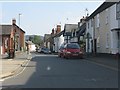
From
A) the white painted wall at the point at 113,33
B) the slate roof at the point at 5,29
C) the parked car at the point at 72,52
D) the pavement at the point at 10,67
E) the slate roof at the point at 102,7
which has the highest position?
the slate roof at the point at 102,7

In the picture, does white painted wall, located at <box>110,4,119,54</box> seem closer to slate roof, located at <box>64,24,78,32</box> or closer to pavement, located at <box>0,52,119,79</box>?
pavement, located at <box>0,52,119,79</box>

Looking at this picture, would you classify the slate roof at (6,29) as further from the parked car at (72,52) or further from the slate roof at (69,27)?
the parked car at (72,52)

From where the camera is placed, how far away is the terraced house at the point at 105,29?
1475 inches

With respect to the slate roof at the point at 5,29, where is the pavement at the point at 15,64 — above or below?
below

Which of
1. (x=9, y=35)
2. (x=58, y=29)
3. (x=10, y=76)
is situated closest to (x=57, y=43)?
(x=58, y=29)

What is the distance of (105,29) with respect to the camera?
42.3 meters

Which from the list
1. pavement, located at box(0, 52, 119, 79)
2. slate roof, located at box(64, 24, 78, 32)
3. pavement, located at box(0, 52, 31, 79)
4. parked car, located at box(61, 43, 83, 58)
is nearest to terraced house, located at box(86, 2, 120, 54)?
parked car, located at box(61, 43, 83, 58)

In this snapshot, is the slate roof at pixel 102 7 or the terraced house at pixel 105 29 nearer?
the terraced house at pixel 105 29

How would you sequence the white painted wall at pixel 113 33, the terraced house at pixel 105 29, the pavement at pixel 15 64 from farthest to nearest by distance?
1. the terraced house at pixel 105 29
2. the white painted wall at pixel 113 33
3. the pavement at pixel 15 64

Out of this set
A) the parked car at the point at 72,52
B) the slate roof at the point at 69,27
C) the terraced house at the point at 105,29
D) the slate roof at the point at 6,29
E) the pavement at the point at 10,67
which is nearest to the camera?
the pavement at the point at 10,67

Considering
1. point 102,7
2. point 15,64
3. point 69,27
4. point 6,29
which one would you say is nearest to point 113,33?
point 102,7

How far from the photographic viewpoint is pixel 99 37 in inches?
1815

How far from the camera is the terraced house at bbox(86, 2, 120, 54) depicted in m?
37.5

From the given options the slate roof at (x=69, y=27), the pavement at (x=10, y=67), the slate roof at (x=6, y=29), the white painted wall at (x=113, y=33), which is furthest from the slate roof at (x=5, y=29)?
the pavement at (x=10, y=67)
